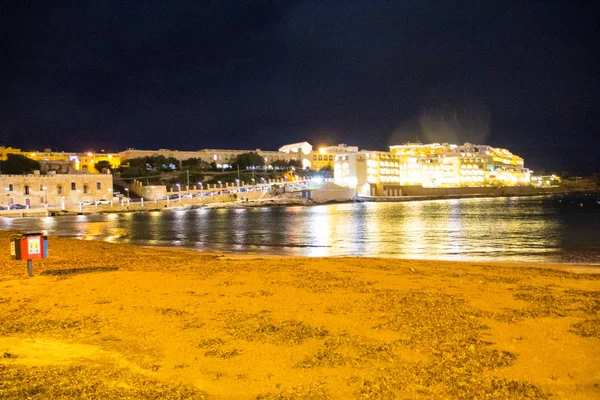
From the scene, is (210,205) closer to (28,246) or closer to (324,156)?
(28,246)

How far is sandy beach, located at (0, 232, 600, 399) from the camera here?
3.96 m

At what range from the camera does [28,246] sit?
8.75 metres

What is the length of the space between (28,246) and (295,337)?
21.1 feet

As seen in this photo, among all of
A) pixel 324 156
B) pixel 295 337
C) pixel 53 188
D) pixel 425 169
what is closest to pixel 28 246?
pixel 295 337

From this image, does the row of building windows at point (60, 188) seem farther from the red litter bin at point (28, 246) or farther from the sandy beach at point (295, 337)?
the red litter bin at point (28, 246)

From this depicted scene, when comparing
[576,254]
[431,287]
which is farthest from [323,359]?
[576,254]

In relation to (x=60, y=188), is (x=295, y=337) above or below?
below

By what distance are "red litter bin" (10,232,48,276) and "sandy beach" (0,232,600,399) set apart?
52cm

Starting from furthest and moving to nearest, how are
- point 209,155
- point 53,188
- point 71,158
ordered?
point 209,155, point 71,158, point 53,188

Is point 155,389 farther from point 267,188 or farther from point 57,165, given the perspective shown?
point 57,165

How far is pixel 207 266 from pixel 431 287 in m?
5.69

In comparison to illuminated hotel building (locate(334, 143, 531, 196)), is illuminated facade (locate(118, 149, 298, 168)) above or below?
above

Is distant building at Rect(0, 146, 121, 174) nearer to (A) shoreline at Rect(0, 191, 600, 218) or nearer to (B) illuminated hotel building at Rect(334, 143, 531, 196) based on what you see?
Answer: (A) shoreline at Rect(0, 191, 600, 218)

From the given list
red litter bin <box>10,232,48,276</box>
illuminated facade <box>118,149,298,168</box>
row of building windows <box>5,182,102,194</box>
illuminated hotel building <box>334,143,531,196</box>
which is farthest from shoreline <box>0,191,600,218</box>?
red litter bin <box>10,232,48,276</box>
